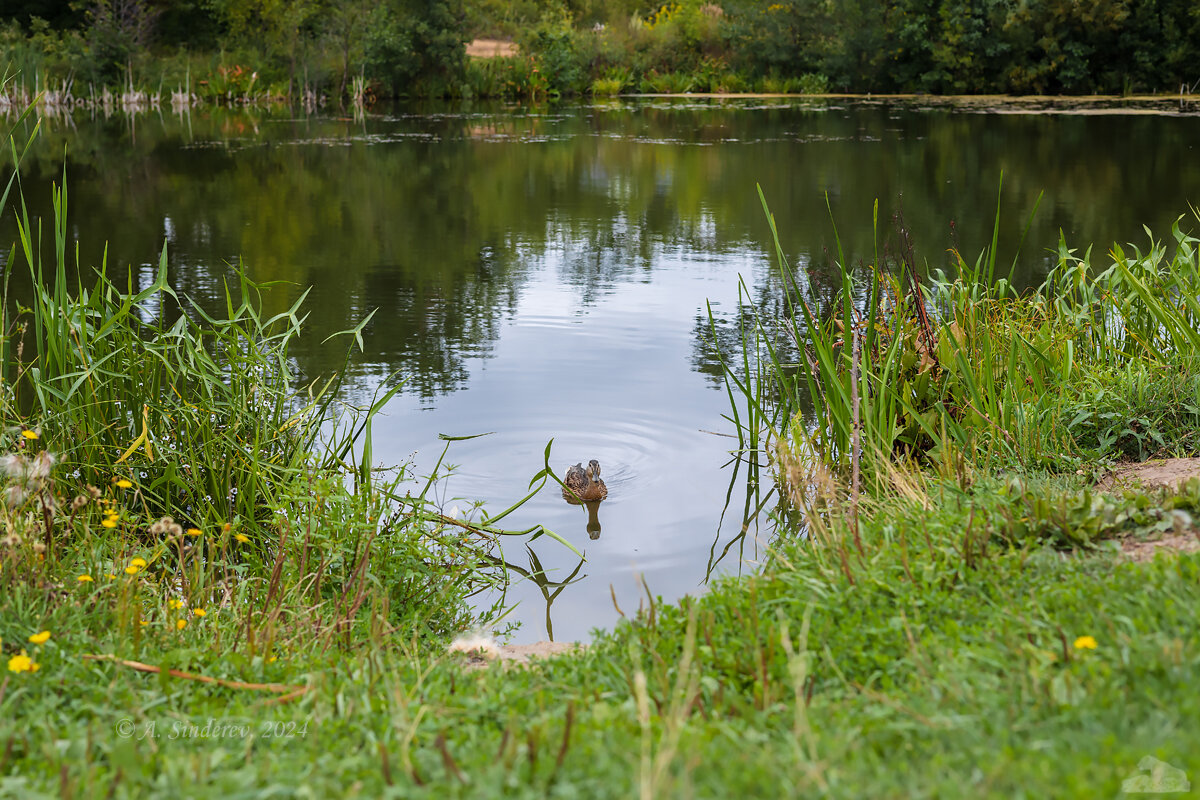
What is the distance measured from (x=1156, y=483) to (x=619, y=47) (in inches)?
1441

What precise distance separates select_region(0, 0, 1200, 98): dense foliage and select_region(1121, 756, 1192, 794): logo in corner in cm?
2971

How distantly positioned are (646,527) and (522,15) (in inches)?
1780

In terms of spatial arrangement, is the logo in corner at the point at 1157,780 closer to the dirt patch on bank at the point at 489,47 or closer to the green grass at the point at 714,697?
the green grass at the point at 714,697

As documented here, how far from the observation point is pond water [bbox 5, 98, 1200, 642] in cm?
520

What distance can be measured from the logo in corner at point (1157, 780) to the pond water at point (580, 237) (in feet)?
5.12

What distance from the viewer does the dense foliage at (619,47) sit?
30.1 metres

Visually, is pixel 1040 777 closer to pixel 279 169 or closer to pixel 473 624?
pixel 473 624

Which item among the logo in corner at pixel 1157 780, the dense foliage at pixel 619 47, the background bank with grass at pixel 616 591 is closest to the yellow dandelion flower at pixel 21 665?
the background bank with grass at pixel 616 591

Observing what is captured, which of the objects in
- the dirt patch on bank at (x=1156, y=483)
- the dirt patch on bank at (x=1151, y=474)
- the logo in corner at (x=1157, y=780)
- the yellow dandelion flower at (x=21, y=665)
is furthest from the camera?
the dirt patch on bank at (x=1151, y=474)

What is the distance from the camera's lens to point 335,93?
31.6 m

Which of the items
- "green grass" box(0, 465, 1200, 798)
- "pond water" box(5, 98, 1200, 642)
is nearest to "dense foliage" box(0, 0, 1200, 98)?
"pond water" box(5, 98, 1200, 642)

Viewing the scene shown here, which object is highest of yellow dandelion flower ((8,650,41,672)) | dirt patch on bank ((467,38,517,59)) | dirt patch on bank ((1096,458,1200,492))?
dirt patch on bank ((467,38,517,59))

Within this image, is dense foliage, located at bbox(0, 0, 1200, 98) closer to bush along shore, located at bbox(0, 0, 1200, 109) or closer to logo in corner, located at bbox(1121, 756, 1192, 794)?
bush along shore, located at bbox(0, 0, 1200, 109)

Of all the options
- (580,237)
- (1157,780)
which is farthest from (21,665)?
(580,237)
